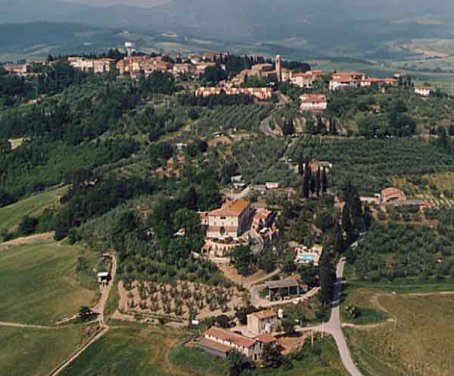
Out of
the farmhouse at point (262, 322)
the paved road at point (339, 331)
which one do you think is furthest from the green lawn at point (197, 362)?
the paved road at point (339, 331)

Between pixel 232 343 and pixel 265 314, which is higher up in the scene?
pixel 265 314

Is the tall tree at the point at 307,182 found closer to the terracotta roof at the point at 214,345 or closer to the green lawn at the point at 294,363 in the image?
the green lawn at the point at 294,363

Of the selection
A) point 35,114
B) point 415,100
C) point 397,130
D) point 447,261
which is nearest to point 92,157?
point 35,114

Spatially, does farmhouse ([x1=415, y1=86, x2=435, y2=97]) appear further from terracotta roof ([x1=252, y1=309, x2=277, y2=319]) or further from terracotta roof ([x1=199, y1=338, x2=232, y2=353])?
terracotta roof ([x1=199, y1=338, x2=232, y2=353])

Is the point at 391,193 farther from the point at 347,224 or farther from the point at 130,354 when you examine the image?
the point at 130,354

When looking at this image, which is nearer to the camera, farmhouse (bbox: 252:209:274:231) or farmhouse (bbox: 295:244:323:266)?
farmhouse (bbox: 295:244:323:266)

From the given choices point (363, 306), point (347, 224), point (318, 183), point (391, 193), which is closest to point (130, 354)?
Result: point (363, 306)

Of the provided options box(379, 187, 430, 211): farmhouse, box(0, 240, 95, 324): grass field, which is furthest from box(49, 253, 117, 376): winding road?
box(379, 187, 430, 211): farmhouse
